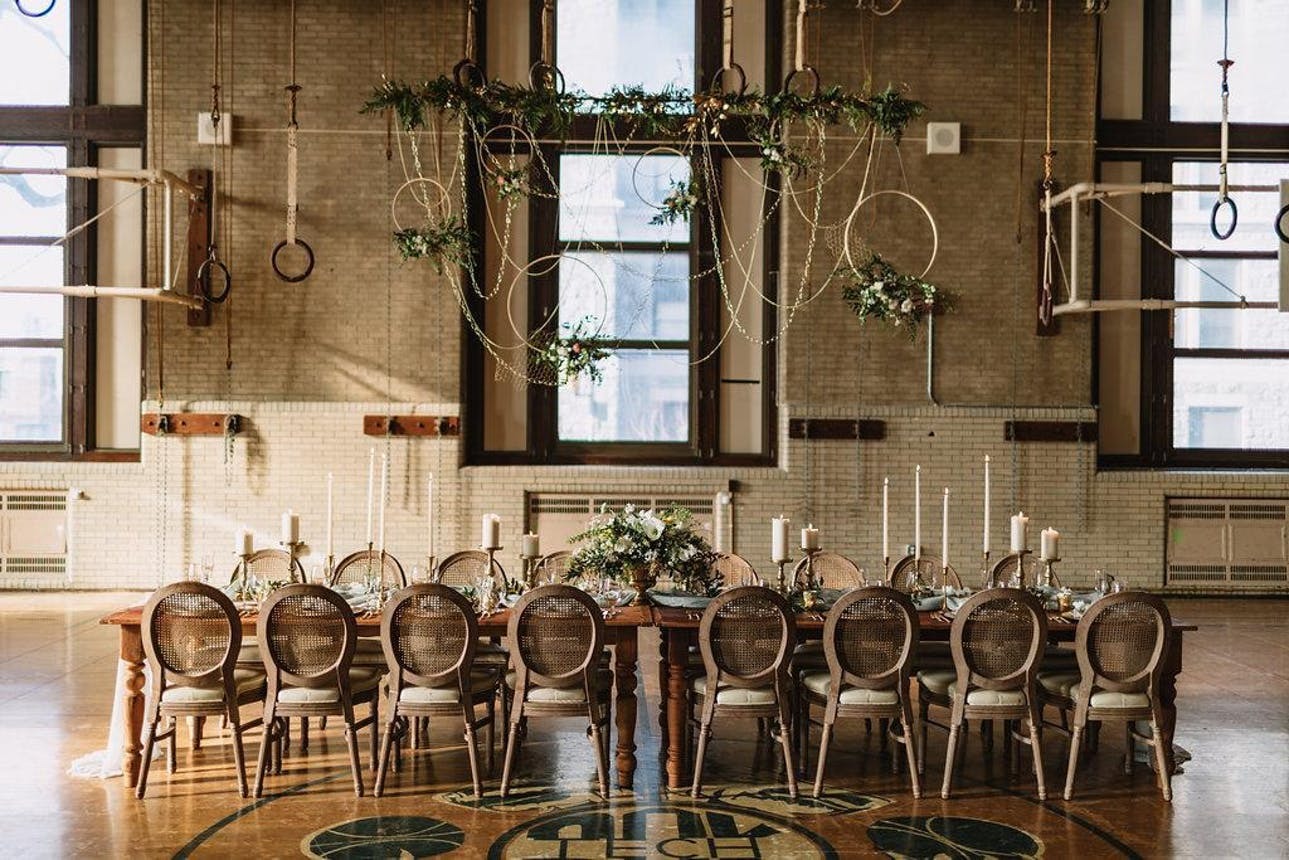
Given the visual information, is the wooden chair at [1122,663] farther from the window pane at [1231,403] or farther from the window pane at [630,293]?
the window pane at [1231,403]

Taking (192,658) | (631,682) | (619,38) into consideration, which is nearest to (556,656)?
→ (631,682)

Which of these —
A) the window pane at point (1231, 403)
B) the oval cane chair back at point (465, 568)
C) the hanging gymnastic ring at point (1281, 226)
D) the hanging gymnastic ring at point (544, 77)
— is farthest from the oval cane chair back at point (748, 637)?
the window pane at point (1231, 403)

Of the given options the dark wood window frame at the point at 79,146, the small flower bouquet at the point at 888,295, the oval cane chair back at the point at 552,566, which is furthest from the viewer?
the dark wood window frame at the point at 79,146

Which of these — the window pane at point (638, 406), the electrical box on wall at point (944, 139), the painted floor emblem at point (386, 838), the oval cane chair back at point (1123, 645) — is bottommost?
the painted floor emblem at point (386, 838)

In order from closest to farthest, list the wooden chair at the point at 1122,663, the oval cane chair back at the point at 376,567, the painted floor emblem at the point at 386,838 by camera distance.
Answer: the painted floor emblem at the point at 386,838, the wooden chair at the point at 1122,663, the oval cane chair back at the point at 376,567

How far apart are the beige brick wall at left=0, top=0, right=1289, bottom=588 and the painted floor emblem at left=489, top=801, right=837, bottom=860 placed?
6.27 metres

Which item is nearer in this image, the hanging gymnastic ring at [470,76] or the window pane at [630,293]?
the hanging gymnastic ring at [470,76]

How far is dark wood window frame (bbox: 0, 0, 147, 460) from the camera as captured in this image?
11820 mm

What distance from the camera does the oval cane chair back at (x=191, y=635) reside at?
557 centimetres

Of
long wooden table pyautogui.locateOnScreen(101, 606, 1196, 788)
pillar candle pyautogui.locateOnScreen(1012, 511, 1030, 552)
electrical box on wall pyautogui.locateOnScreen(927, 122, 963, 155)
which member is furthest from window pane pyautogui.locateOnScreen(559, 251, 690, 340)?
long wooden table pyautogui.locateOnScreen(101, 606, 1196, 788)

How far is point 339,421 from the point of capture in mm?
11469

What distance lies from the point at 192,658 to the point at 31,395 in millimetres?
7567

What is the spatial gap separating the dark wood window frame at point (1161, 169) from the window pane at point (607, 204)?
14.7 ft

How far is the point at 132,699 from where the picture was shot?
230 inches
